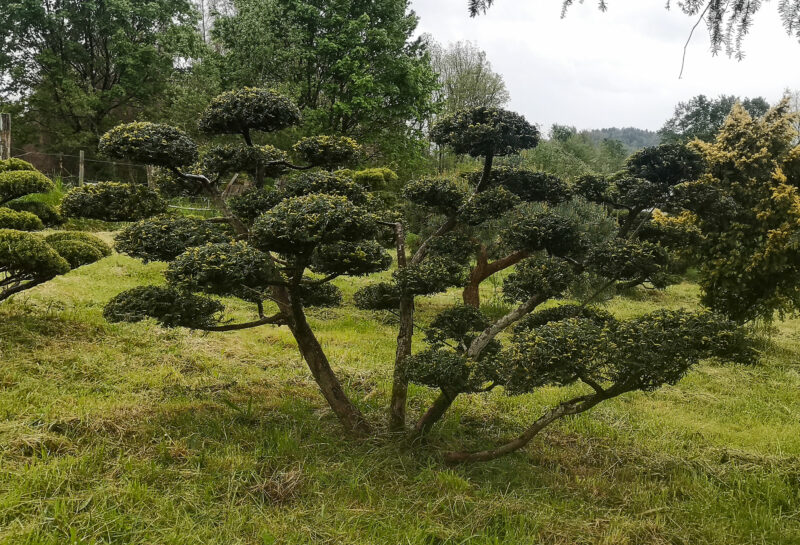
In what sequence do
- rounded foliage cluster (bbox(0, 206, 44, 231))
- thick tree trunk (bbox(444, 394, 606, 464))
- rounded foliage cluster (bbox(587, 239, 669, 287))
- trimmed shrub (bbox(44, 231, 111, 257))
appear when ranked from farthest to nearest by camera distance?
trimmed shrub (bbox(44, 231, 111, 257)), rounded foliage cluster (bbox(0, 206, 44, 231)), rounded foliage cluster (bbox(587, 239, 669, 287)), thick tree trunk (bbox(444, 394, 606, 464))

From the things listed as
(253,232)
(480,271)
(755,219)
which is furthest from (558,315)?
(755,219)

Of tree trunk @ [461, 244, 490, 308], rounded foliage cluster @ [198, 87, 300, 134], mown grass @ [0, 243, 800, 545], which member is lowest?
mown grass @ [0, 243, 800, 545]

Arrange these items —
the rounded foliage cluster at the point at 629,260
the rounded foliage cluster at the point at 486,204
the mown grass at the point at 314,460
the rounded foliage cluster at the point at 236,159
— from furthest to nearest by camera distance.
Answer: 1. the rounded foliage cluster at the point at 236,159
2. the rounded foliage cluster at the point at 486,204
3. the rounded foliage cluster at the point at 629,260
4. the mown grass at the point at 314,460

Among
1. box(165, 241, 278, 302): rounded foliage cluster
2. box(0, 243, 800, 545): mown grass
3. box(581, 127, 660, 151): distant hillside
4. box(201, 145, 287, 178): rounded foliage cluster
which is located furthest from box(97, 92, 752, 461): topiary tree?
box(581, 127, 660, 151): distant hillside

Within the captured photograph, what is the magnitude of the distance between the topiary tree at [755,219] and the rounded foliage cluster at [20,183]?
9.85 meters

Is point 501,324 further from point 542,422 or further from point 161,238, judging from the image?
point 161,238

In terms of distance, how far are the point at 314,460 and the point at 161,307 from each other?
200 cm

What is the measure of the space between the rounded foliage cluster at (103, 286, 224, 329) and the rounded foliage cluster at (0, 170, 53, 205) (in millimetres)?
3148

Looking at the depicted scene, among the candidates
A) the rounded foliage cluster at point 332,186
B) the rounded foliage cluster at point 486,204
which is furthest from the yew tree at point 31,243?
the rounded foliage cluster at point 486,204

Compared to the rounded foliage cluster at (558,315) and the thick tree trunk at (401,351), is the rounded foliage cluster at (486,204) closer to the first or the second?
the thick tree trunk at (401,351)

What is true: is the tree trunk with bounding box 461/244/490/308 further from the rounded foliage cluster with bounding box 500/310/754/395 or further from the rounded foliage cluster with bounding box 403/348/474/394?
the rounded foliage cluster with bounding box 500/310/754/395

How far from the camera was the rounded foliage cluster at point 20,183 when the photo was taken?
6504 mm

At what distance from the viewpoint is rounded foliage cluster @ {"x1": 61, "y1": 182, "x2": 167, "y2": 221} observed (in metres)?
4.50

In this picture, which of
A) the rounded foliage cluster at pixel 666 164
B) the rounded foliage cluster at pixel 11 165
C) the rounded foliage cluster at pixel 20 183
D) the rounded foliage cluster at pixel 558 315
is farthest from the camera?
the rounded foliage cluster at pixel 11 165
